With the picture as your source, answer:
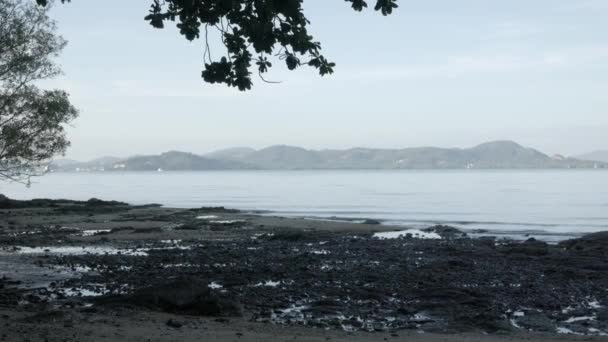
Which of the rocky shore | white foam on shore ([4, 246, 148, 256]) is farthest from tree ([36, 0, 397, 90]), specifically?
white foam on shore ([4, 246, 148, 256])

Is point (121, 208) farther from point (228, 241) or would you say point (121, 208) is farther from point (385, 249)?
point (385, 249)

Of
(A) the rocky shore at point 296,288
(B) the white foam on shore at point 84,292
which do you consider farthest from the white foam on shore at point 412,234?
(B) the white foam on shore at point 84,292

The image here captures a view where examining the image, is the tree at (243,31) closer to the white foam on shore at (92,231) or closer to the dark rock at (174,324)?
the dark rock at (174,324)

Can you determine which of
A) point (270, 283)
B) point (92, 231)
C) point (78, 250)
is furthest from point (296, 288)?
point (92, 231)

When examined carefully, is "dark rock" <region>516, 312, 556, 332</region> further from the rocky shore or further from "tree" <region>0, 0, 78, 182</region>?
"tree" <region>0, 0, 78, 182</region>

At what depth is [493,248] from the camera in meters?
28.8

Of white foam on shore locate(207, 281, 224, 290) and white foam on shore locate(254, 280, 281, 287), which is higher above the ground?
white foam on shore locate(207, 281, 224, 290)

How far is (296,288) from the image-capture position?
56.3 feet

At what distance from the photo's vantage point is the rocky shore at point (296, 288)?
12.1 metres

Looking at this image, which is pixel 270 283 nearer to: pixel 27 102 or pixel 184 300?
pixel 184 300

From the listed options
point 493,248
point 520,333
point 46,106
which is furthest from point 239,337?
point 46,106

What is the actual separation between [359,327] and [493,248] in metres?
17.5

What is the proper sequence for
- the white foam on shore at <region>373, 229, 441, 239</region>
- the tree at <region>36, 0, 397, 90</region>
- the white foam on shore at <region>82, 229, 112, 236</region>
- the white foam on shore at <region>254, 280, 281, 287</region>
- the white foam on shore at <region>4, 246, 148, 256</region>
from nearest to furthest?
1. the tree at <region>36, 0, 397, 90</region>
2. the white foam on shore at <region>254, 280, 281, 287</region>
3. the white foam on shore at <region>4, 246, 148, 256</region>
4. the white foam on shore at <region>82, 229, 112, 236</region>
5. the white foam on shore at <region>373, 229, 441, 239</region>

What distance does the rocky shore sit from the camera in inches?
475
